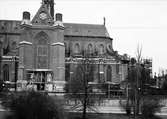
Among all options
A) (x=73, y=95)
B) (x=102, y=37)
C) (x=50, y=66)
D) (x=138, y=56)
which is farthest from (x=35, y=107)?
(x=102, y=37)

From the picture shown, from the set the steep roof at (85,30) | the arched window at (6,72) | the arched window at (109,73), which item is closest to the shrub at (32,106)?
the arched window at (6,72)

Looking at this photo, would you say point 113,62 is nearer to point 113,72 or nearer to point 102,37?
point 113,72

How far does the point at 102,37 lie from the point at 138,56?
57086mm

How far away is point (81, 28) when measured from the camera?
93.6 meters

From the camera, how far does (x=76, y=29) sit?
92875mm

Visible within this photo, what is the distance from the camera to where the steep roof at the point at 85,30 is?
9169 cm

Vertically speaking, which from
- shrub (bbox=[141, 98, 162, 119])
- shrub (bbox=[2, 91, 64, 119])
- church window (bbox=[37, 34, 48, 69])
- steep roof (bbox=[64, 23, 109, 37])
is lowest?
shrub (bbox=[141, 98, 162, 119])

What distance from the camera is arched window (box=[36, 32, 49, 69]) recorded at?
73312 mm

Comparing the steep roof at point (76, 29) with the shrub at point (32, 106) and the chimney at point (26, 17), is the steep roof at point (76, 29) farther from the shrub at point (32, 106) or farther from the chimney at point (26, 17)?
the shrub at point (32, 106)

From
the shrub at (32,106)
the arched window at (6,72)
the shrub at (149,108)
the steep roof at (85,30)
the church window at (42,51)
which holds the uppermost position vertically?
the steep roof at (85,30)

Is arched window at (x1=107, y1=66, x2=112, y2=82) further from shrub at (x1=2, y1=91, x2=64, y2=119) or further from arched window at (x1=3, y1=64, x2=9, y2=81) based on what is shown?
shrub at (x1=2, y1=91, x2=64, y2=119)

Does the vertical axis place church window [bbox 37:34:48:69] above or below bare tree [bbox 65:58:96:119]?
above

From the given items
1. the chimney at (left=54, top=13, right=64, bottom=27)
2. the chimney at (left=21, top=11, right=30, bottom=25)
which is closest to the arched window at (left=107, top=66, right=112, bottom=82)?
the chimney at (left=54, top=13, right=64, bottom=27)

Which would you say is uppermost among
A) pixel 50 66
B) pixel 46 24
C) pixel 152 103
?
pixel 46 24
